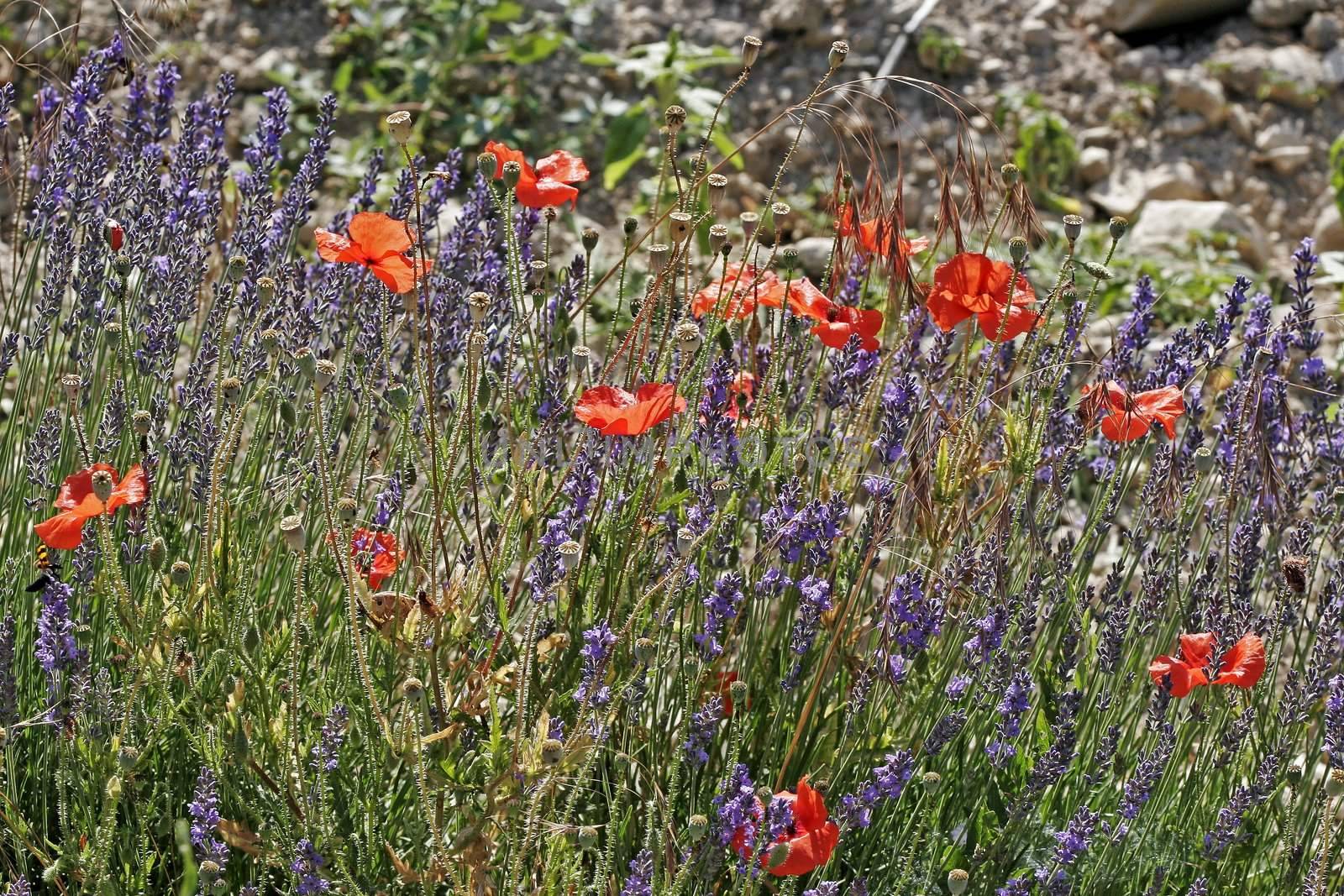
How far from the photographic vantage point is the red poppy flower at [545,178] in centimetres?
258

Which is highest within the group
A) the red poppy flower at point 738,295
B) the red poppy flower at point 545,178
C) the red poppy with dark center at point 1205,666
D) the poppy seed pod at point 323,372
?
the red poppy flower at point 545,178

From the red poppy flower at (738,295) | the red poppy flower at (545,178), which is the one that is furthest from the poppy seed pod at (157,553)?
the red poppy flower at (738,295)

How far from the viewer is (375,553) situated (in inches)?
101

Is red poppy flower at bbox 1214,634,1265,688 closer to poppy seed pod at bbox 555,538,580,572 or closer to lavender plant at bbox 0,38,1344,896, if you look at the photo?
lavender plant at bbox 0,38,1344,896

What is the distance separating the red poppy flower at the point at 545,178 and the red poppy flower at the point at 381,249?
0.22 meters

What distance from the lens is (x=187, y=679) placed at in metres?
2.28

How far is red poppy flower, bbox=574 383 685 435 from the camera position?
2.22 meters

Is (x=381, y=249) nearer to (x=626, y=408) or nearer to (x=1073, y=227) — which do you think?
(x=626, y=408)

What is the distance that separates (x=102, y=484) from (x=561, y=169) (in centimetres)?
110

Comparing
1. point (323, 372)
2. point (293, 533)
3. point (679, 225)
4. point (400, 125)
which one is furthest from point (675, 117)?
point (293, 533)

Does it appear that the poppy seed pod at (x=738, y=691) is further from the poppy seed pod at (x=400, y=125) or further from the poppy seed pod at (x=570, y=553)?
the poppy seed pod at (x=400, y=125)

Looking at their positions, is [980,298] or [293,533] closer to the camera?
[293,533]

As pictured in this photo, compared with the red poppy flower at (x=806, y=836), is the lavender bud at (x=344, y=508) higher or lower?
higher

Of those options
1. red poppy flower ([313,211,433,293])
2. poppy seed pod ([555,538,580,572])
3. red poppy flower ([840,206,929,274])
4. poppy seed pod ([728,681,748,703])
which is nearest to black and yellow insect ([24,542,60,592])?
red poppy flower ([313,211,433,293])
